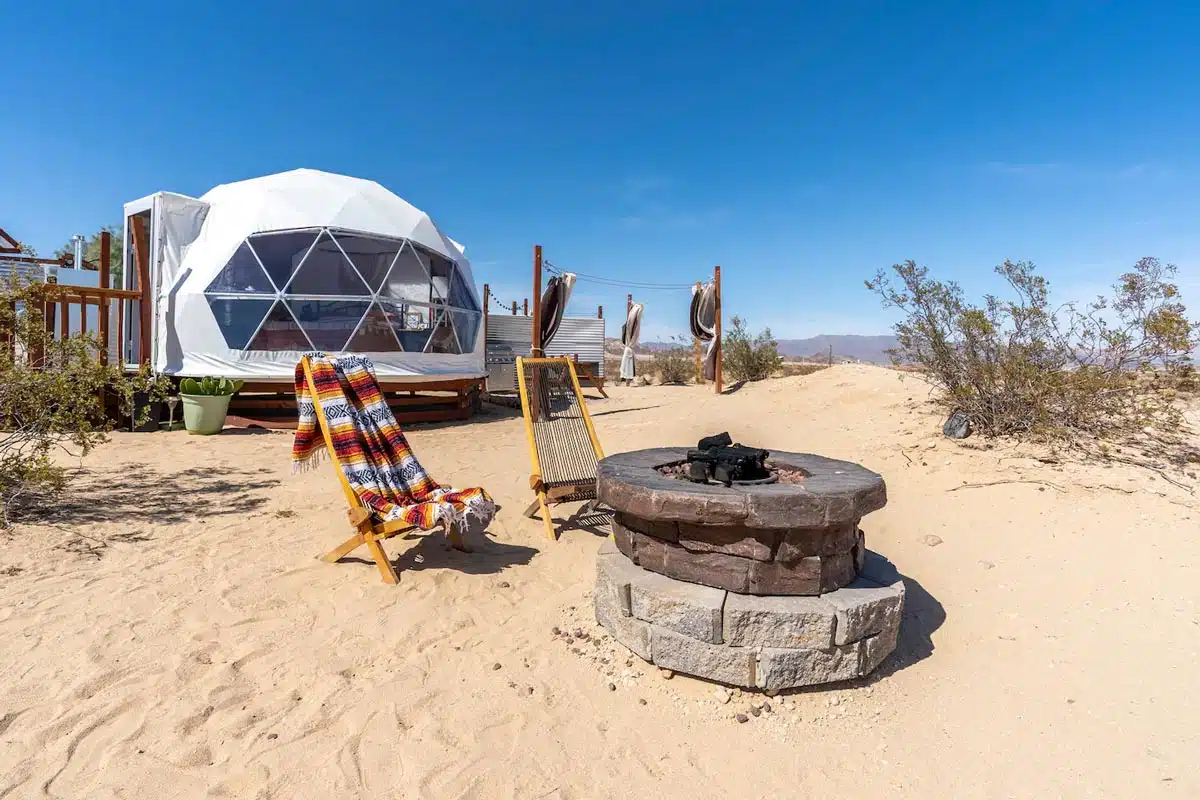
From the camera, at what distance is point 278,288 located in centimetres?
1013

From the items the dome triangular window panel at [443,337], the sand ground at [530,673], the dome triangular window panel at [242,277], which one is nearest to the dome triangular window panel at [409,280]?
the dome triangular window panel at [443,337]

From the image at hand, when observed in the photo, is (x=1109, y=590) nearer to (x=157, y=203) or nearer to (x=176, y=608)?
(x=176, y=608)

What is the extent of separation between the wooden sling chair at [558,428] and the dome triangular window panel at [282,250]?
6490 mm

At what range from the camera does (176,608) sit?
329 cm

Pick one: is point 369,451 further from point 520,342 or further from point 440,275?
point 520,342

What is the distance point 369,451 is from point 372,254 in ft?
31.2

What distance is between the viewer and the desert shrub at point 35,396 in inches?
181

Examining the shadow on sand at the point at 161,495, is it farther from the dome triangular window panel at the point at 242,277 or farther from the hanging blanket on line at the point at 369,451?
the dome triangular window panel at the point at 242,277

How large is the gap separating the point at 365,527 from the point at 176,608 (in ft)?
3.23

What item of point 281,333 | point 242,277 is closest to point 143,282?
point 242,277

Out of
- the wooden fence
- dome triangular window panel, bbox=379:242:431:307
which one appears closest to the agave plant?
the wooden fence

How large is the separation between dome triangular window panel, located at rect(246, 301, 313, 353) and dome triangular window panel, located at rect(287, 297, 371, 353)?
0.38 feet

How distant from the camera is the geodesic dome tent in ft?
32.2

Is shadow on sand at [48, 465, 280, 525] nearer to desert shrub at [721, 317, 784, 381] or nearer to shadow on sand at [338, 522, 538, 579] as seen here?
shadow on sand at [338, 522, 538, 579]
